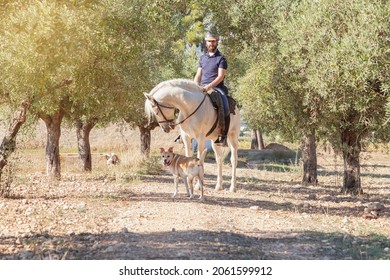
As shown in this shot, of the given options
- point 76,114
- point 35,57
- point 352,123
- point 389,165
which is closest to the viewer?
point 35,57

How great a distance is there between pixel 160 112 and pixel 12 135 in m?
4.51

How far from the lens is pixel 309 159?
2630cm

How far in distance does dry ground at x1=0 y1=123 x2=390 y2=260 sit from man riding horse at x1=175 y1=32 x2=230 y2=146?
2374mm

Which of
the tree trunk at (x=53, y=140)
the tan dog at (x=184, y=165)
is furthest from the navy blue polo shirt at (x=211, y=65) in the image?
the tree trunk at (x=53, y=140)

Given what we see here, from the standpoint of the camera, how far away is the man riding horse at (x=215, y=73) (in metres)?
16.6

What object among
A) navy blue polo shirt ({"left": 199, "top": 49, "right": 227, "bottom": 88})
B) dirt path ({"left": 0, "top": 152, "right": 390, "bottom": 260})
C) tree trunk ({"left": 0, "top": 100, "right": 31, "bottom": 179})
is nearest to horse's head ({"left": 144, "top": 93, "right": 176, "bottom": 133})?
dirt path ({"left": 0, "top": 152, "right": 390, "bottom": 260})

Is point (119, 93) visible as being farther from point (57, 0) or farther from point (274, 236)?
point (274, 236)

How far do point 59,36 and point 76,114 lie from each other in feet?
33.5

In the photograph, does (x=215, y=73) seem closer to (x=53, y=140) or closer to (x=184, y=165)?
(x=184, y=165)

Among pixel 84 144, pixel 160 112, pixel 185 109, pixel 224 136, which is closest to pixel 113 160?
pixel 84 144

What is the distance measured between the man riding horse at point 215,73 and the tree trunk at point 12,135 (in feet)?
16.7
